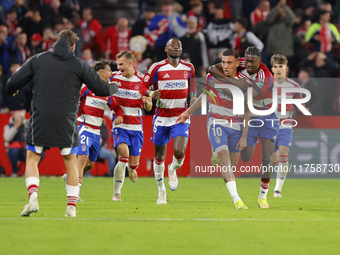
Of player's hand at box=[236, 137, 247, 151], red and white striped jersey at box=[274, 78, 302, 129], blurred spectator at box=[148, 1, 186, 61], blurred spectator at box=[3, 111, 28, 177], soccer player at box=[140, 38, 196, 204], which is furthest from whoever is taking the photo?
blurred spectator at box=[148, 1, 186, 61]

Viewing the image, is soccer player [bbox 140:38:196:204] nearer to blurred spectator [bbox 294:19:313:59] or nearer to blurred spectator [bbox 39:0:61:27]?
blurred spectator [bbox 294:19:313:59]

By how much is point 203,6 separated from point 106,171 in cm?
595

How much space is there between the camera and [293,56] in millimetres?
21344

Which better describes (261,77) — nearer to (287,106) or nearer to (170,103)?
(170,103)

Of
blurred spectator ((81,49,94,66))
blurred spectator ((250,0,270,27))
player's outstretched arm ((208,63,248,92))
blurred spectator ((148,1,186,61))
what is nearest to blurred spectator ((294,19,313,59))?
blurred spectator ((250,0,270,27))

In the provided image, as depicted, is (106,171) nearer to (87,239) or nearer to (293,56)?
(293,56)

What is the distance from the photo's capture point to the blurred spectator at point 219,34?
68.6 feet

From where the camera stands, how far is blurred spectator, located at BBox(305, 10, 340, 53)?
2141 centimetres

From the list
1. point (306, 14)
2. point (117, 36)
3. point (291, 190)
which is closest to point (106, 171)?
point (117, 36)

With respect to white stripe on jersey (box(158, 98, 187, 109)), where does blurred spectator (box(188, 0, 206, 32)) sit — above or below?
above

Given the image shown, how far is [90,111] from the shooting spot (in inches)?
515

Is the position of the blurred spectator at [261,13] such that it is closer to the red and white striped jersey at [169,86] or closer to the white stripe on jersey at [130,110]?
the white stripe on jersey at [130,110]

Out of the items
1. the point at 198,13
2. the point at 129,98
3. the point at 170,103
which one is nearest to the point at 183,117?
the point at 170,103

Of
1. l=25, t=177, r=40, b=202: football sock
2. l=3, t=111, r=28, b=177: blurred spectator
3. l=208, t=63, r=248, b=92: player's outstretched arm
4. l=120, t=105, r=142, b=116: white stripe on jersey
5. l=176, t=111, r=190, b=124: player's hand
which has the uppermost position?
l=208, t=63, r=248, b=92: player's outstretched arm
